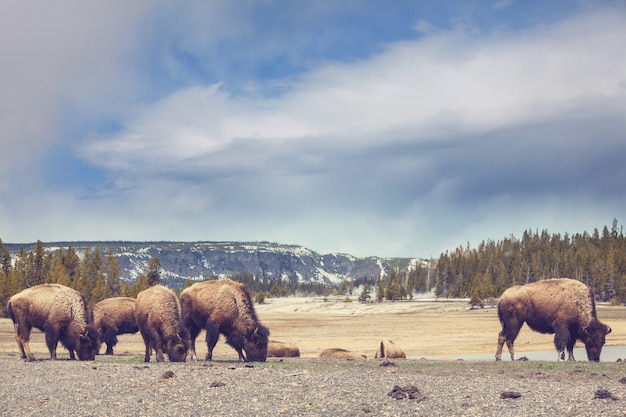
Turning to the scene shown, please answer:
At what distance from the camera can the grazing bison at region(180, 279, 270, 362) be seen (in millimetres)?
24859

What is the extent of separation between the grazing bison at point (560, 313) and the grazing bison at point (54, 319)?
17909mm

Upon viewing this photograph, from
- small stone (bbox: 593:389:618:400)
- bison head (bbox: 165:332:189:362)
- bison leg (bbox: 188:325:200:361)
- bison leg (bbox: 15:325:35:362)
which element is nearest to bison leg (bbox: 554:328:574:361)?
small stone (bbox: 593:389:618:400)

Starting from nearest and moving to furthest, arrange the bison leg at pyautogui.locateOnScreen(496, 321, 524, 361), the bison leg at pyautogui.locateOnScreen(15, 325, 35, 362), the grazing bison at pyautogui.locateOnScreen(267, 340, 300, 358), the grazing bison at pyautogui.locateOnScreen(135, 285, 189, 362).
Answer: the grazing bison at pyautogui.locateOnScreen(135, 285, 189, 362), the bison leg at pyautogui.locateOnScreen(15, 325, 35, 362), the bison leg at pyautogui.locateOnScreen(496, 321, 524, 361), the grazing bison at pyautogui.locateOnScreen(267, 340, 300, 358)

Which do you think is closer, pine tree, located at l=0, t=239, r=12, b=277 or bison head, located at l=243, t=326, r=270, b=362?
bison head, located at l=243, t=326, r=270, b=362

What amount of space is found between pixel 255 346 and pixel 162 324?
3.95m

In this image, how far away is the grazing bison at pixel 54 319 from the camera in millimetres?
25688

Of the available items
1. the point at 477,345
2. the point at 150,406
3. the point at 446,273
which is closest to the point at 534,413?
the point at 150,406

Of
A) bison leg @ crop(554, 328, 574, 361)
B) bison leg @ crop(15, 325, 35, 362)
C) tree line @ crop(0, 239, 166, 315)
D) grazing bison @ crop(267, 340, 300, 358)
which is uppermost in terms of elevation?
tree line @ crop(0, 239, 166, 315)

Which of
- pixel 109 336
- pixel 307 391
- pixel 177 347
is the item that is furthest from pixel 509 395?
pixel 109 336

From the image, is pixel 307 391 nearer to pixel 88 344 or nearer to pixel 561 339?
pixel 88 344

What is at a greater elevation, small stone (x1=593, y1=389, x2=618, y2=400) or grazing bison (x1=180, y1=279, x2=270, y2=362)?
grazing bison (x1=180, y1=279, x2=270, y2=362)

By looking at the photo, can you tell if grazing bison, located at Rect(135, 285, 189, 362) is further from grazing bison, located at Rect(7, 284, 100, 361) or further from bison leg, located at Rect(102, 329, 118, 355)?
bison leg, located at Rect(102, 329, 118, 355)

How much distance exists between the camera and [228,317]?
24859 mm

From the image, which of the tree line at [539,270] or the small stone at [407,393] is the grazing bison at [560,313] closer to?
the small stone at [407,393]
